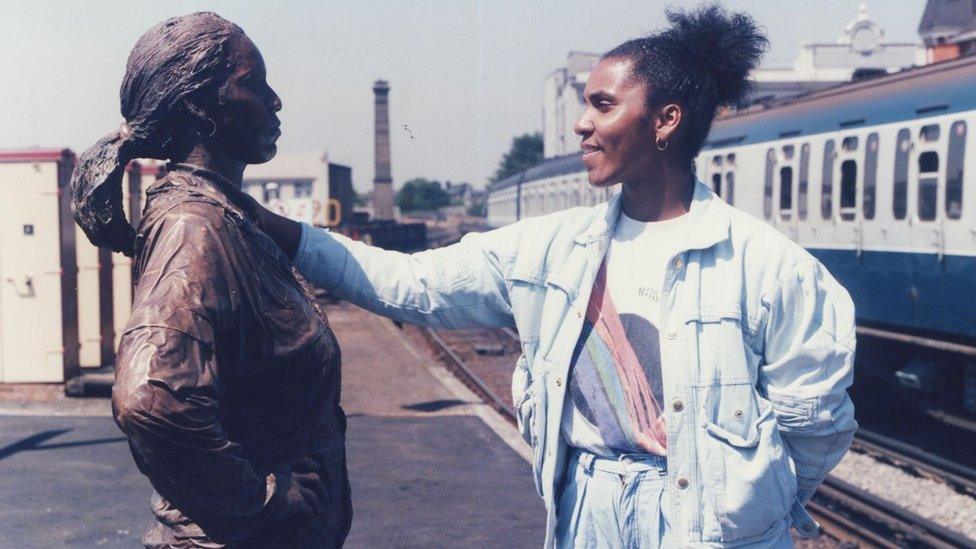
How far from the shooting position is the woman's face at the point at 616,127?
2863 mm

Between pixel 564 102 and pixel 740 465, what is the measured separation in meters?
49.7

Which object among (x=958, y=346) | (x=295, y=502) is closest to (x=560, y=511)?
(x=295, y=502)

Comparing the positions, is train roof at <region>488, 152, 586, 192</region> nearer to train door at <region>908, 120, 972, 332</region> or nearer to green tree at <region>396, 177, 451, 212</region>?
train door at <region>908, 120, 972, 332</region>

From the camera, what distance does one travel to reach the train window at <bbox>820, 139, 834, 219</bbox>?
39.4 ft

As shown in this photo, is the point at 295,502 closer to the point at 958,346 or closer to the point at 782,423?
the point at 782,423

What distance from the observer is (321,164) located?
86.1 ft

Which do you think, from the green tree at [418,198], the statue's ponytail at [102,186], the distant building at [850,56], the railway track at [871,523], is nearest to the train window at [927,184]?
the railway track at [871,523]

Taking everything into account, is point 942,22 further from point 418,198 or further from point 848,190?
point 418,198

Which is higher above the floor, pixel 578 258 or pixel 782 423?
pixel 578 258

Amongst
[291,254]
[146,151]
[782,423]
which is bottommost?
[782,423]

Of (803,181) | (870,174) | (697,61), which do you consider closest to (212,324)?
(697,61)

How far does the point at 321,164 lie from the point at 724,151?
44.6ft

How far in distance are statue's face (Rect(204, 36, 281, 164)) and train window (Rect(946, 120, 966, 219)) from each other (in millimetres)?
8593

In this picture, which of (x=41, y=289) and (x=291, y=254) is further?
(x=41, y=289)
